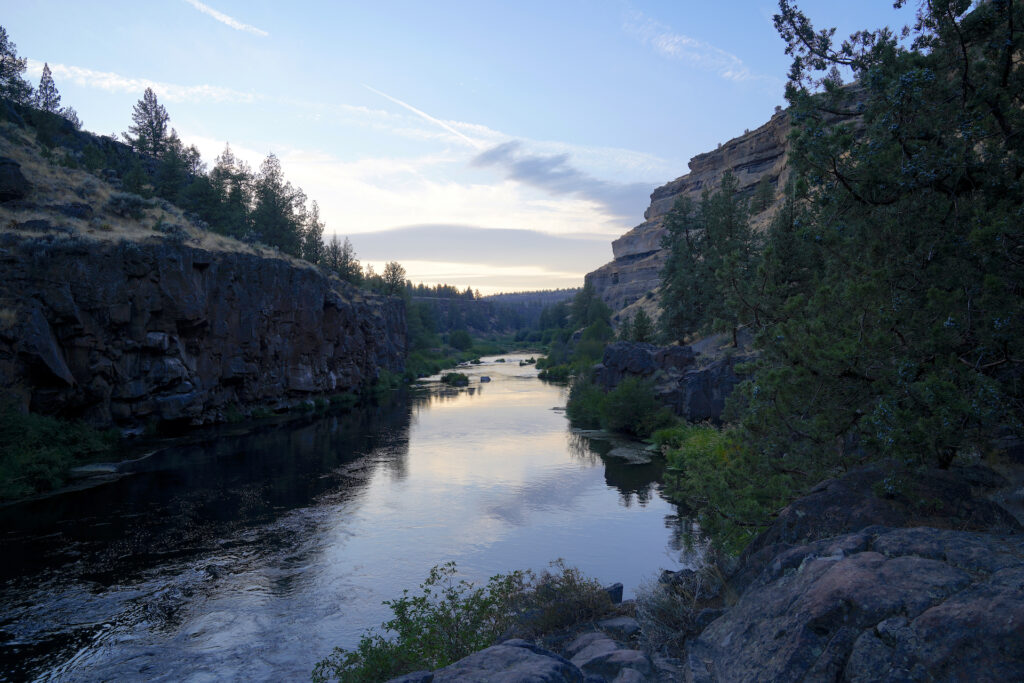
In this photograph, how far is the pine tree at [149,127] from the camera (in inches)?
3219

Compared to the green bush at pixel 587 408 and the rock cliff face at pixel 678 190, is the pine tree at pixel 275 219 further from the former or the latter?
the rock cliff face at pixel 678 190

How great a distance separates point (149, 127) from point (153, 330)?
57818mm

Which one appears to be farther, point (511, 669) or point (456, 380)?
point (456, 380)

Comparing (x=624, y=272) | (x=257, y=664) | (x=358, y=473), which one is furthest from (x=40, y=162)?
(x=624, y=272)

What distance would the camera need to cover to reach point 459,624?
40.7 feet

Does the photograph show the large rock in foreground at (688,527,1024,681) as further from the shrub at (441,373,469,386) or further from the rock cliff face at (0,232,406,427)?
the shrub at (441,373,469,386)

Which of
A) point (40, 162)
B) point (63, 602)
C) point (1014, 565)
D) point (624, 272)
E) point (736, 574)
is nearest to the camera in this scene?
point (1014, 565)

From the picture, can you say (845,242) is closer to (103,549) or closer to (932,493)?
(932,493)

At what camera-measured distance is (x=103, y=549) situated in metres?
20.5

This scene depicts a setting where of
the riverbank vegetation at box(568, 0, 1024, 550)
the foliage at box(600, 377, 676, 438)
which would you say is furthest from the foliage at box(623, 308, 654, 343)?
the riverbank vegetation at box(568, 0, 1024, 550)

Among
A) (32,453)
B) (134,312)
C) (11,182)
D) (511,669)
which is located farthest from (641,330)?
(511,669)

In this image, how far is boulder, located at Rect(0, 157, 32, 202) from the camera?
3684cm

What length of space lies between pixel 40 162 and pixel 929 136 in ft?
187

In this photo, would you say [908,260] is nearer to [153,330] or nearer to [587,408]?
[587,408]
